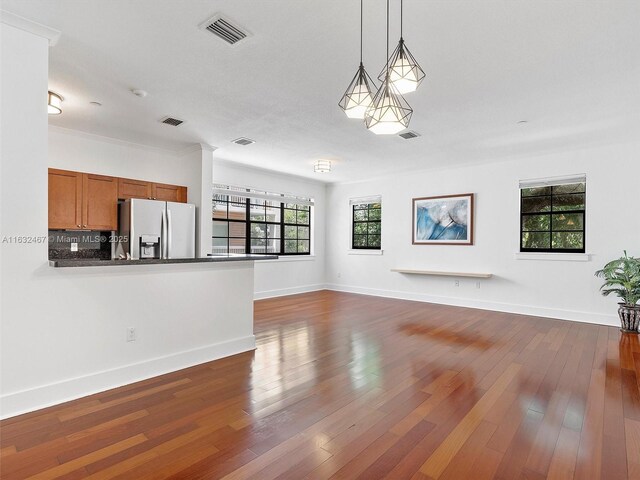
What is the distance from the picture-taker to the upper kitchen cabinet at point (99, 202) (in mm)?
4445

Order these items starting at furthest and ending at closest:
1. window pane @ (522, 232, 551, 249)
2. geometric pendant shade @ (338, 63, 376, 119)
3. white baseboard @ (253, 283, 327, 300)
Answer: white baseboard @ (253, 283, 327, 300) → window pane @ (522, 232, 551, 249) → geometric pendant shade @ (338, 63, 376, 119)

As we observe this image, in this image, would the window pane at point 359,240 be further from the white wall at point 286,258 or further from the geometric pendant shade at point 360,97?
the geometric pendant shade at point 360,97

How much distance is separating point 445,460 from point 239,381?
1.72m

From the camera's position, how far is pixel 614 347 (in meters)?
4.00

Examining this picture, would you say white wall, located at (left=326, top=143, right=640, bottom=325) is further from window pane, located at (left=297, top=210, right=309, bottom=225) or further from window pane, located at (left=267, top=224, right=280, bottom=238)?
window pane, located at (left=267, top=224, right=280, bottom=238)

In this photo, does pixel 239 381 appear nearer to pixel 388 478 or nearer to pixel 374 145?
pixel 388 478

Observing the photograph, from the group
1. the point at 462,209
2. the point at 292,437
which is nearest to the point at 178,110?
the point at 292,437

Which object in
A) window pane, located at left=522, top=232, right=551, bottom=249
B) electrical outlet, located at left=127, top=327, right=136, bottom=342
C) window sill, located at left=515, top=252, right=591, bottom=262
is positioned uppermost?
window pane, located at left=522, top=232, right=551, bottom=249

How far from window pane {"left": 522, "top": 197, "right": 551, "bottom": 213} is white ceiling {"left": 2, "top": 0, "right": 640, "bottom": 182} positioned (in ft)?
3.46

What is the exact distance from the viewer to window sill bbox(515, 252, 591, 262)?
208 inches

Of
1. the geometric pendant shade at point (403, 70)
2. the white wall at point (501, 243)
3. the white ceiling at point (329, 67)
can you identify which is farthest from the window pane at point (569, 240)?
the geometric pendant shade at point (403, 70)

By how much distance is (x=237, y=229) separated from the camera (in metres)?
6.84

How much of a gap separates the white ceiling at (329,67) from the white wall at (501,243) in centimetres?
66

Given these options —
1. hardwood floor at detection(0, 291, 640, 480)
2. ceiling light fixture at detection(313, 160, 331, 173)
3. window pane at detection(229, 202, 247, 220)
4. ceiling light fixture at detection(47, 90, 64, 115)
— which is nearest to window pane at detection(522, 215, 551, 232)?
hardwood floor at detection(0, 291, 640, 480)
